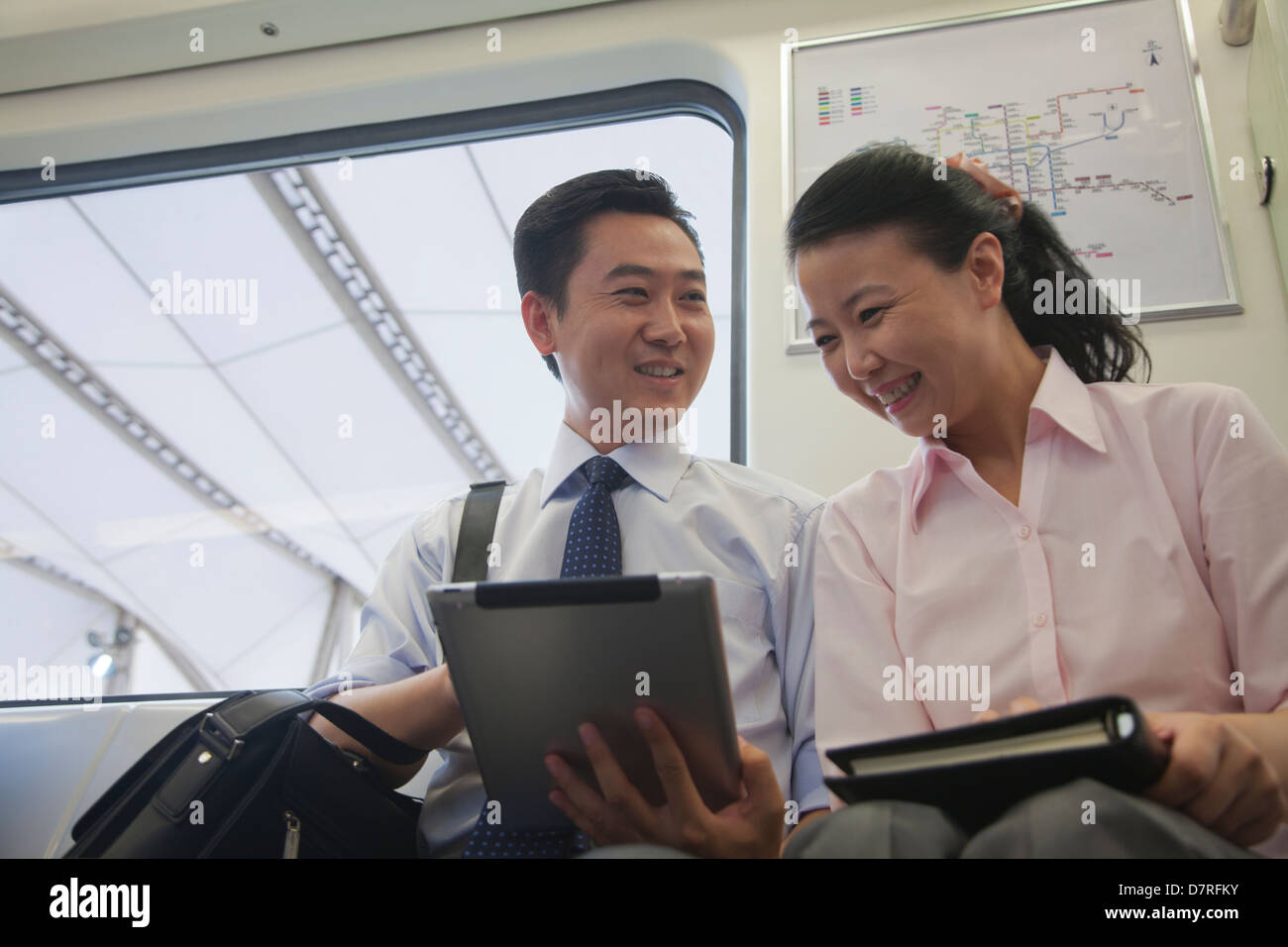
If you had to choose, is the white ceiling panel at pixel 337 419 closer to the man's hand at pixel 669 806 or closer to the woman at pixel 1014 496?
the woman at pixel 1014 496

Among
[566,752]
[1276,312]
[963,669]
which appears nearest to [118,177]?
[566,752]

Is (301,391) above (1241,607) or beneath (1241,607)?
above

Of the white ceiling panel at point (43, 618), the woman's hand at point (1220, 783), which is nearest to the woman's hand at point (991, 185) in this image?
the woman's hand at point (1220, 783)

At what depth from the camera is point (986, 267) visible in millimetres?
1211

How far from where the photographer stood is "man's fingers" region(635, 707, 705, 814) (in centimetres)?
84

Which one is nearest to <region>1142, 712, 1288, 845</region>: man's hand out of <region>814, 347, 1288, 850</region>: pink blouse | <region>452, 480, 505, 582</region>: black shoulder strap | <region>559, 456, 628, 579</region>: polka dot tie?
<region>814, 347, 1288, 850</region>: pink blouse

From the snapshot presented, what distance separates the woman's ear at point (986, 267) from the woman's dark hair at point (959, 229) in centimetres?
2

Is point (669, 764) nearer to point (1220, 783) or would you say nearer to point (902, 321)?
point (1220, 783)

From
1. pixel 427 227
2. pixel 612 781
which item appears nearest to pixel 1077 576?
pixel 612 781

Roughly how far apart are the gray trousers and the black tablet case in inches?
0.6
